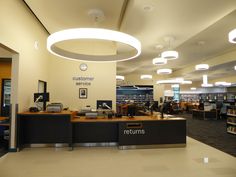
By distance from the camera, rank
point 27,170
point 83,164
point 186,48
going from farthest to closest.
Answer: point 186,48
point 83,164
point 27,170

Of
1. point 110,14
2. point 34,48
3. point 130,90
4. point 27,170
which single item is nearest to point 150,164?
point 27,170

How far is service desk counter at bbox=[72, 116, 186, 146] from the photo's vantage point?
539 centimetres

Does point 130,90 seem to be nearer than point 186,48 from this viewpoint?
No

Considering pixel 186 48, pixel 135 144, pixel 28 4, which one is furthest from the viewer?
pixel 186 48

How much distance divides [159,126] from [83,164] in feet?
8.58

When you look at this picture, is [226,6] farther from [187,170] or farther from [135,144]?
[135,144]

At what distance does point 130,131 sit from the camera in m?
5.40

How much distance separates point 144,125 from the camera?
216 inches

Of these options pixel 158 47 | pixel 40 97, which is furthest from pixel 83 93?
pixel 158 47

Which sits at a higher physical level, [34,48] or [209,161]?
[34,48]

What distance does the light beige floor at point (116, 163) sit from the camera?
3639 mm

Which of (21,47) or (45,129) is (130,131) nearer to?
(45,129)

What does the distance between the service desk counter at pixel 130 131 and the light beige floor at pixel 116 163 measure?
0.29m

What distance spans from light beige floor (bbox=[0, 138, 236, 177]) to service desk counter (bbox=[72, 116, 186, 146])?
0.29 meters
